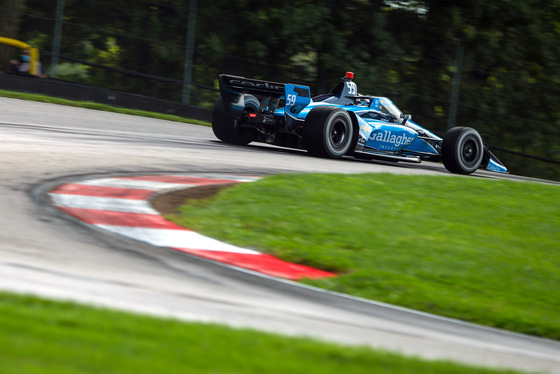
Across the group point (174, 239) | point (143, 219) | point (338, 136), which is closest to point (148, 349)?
point (174, 239)

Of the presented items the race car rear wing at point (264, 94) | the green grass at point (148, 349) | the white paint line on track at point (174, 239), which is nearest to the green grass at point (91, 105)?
the race car rear wing at point (264, 94)

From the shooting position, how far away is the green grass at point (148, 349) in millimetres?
2588

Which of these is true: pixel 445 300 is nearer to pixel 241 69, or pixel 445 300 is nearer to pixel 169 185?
pixel 169 185

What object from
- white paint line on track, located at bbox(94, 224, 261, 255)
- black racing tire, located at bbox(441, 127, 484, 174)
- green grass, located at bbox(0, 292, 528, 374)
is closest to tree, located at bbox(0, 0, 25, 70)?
black racing tire, located at bbox(441, 127, 484, 174)

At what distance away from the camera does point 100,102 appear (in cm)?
1662

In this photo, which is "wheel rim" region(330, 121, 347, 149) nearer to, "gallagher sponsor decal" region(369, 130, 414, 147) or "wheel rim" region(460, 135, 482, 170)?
"gallagher sponsor decal" region(369, 130, 414, 147)

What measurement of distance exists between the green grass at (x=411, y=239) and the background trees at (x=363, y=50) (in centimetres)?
983

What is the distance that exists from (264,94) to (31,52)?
21.5 feet

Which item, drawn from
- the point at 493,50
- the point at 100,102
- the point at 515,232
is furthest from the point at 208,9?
the point at 515,232

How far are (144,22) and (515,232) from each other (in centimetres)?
1237

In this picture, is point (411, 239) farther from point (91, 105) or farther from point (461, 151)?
point (91, 105)

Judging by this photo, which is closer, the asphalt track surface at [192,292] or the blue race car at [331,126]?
the asphalt track surface at [192,292]

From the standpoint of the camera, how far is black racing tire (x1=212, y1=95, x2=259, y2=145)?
40.7 ft

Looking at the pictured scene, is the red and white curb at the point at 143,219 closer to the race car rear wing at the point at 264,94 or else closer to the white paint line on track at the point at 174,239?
the white paint line on track at the point at 174,239
